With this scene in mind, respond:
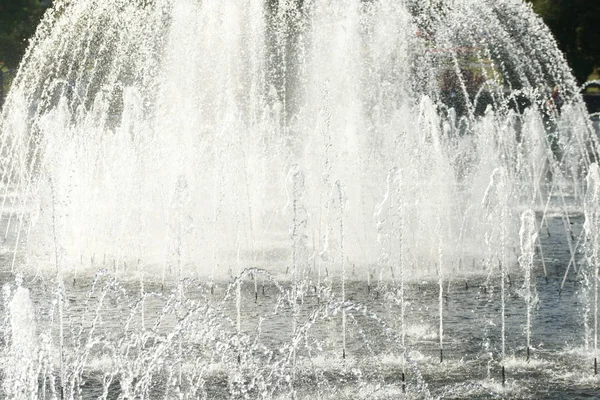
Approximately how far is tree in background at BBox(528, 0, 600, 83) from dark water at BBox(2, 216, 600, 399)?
36200 mm

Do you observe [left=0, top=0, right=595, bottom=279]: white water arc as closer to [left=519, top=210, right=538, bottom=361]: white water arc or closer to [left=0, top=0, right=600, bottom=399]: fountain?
[left=0, top=0, right=600, bottom=399]: fountain

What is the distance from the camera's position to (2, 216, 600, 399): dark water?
32.4ft

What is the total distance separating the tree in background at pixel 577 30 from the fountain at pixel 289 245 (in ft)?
35.5

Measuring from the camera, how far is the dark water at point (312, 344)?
9867 mm

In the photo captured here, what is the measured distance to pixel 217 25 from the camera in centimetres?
3200

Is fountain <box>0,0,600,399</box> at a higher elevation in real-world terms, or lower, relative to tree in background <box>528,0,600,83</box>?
lower

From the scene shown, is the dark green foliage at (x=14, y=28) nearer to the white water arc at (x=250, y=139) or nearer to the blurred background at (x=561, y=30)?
the blurred background at (x=561, y=30)

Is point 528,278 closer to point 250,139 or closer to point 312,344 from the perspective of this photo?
point 312,344

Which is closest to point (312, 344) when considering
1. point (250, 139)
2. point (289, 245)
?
point (289, 245)

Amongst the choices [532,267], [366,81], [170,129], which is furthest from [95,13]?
[532,267]

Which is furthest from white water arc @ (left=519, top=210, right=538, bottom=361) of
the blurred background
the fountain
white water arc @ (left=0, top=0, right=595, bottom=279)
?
the blurred background

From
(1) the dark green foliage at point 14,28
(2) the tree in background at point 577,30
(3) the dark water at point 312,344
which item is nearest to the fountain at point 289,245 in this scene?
(3) the dark water at point 312,344

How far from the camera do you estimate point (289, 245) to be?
18547 mm

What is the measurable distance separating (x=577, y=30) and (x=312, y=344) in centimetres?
4084
